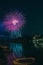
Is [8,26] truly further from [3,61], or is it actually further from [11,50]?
[3,61]

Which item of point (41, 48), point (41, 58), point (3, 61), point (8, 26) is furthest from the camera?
point (8, 26)

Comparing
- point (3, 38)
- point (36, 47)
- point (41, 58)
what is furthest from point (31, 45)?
point (3, 38)

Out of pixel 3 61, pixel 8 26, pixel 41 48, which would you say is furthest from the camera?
pixel 8 26

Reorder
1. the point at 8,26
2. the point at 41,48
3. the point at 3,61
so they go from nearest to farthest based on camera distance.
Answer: the point at 3,61 < the point at 41,48 < the point at 8,26

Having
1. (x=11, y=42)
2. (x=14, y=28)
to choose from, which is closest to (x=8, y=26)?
(x=14, y=28)

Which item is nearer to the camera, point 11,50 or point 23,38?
point 11,50

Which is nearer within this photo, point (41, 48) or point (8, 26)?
point (41, 48)

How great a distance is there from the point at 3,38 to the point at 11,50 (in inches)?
5.7

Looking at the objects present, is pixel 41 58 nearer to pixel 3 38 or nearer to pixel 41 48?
pixel 41 48

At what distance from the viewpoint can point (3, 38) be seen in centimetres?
162

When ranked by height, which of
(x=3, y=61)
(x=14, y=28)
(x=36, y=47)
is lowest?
(x=3, y=61)

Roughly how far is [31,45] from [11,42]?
0.63 ft

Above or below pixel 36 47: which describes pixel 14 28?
above

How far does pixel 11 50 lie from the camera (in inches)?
61.3
